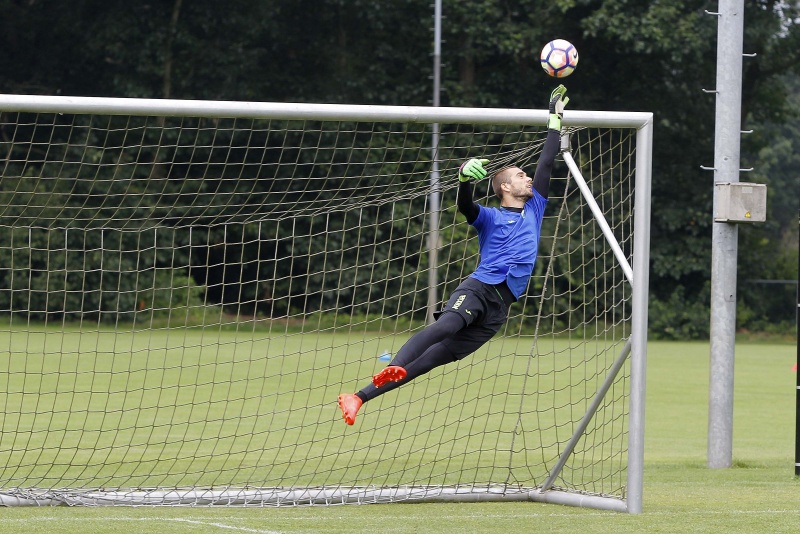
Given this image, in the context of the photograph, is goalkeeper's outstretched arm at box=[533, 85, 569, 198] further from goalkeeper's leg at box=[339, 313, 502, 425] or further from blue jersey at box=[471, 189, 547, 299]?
goalkeeper's leg at box=[339, 313, 502, 425]

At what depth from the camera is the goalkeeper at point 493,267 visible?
23.4 feet

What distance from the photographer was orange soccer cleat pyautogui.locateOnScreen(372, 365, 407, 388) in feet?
22.3

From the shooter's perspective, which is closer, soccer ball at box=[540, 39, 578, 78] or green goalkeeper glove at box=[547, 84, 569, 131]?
green goalkeeper glove at box=[547, 84, 569, 131]

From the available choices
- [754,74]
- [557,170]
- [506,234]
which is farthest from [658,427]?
[754,74]

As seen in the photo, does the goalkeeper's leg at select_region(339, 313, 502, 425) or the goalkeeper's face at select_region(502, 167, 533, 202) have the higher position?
the goalkeeper's face at select_region(502, 167, 533, 202)

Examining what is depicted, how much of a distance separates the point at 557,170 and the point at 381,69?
5.73m

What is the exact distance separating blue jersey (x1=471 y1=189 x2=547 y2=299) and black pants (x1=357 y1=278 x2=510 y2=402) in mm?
82

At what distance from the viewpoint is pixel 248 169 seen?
28797mm

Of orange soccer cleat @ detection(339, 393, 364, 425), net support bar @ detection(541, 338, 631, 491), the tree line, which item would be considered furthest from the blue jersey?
the tree line

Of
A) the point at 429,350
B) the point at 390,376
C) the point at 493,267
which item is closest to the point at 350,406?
the point at 390,376

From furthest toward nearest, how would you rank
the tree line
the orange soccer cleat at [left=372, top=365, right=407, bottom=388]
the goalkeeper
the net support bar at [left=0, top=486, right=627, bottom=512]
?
the tree line
the net support bar at [left=0, top=486, right=627, bottom=512]
the goalkeeper
the orange soccer cleat at [left=372, top=365, right=407, bottom=388]

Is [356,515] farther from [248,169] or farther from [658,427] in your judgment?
[248,169]

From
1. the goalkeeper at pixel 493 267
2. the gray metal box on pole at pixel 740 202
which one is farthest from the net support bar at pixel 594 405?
the gray metal box on pole at pixel 740 202

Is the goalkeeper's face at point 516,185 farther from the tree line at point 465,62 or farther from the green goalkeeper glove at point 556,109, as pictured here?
the tree line at point 465,62
